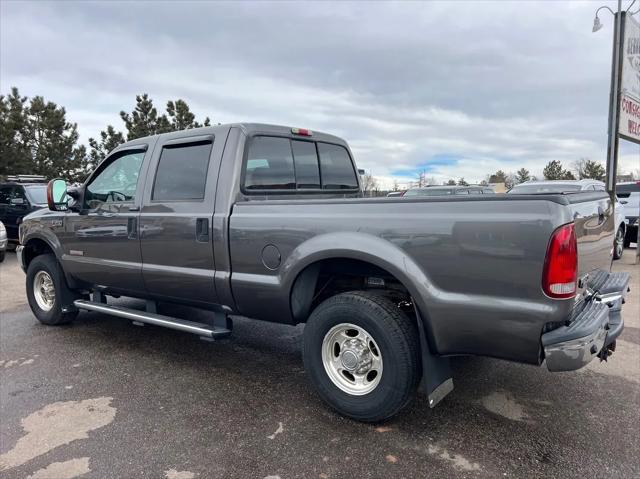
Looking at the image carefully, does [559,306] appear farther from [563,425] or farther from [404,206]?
[563,425]

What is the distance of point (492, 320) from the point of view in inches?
101

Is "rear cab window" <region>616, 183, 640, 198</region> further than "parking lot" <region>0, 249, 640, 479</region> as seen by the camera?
Yes

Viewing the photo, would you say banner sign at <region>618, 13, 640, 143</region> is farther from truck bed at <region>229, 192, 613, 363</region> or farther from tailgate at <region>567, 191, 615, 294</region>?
truck bed at <region>229, 192, 613, 363</region>

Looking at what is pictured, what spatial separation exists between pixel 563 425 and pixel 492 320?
1156 millimetres

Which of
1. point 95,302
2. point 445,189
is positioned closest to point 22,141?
point 445,189

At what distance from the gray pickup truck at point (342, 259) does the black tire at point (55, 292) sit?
41cm

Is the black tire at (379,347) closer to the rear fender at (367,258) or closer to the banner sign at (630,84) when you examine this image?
the rear fender at (367,258)

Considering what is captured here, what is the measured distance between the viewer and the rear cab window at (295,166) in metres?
3.83

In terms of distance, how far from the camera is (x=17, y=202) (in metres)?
12.0

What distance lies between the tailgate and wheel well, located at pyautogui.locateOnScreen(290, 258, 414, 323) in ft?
3.42

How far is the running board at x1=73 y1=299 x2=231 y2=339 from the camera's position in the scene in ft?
12.1

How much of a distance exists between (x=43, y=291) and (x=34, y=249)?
0.51 metres

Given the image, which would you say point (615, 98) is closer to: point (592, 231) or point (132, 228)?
point (592, 231)

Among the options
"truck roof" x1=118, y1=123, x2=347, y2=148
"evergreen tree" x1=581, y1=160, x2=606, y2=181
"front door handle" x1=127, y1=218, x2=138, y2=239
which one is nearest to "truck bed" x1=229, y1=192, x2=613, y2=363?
"truck roof" x1=118, y1=123, x2=347, y2=148
